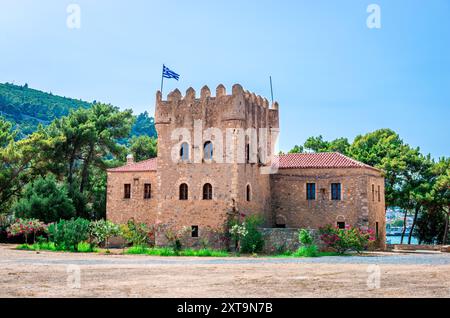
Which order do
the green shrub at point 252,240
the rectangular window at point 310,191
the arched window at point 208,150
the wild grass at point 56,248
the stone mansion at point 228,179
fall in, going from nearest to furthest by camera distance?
the green shrub at point 252,240 → the wild grass at point 56,248 → the stone mansion at point 228,179 → the arched window at point 208,150 → the rectangular window at point 310,191

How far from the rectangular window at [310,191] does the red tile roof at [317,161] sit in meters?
1.22

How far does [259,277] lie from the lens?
1788 centimetres

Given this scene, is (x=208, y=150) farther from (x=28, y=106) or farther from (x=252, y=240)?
(x=28, y=106)

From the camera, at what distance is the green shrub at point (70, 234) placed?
33806 millimetres

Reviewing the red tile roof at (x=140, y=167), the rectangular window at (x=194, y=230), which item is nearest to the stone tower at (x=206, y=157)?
the rectangular window at (x=194, y=230)

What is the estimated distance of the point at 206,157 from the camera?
36.6m

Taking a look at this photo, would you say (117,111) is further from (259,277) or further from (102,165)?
(259,277)

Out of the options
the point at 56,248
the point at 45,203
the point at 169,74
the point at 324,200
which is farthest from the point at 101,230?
the point at 324,200

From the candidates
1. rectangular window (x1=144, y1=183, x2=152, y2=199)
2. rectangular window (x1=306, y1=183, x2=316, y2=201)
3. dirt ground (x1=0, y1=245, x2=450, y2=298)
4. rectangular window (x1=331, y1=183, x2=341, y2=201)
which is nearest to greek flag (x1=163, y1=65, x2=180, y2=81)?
rectangular window (x1=144, y1=183, x2=152, y2=199)

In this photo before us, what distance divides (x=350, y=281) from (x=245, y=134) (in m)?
20.7

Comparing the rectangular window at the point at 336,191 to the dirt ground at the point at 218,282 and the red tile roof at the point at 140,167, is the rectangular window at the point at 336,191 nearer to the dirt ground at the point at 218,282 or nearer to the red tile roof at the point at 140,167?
the red tile roof at the point at 140,167

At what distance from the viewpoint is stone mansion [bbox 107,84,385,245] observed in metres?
35.9

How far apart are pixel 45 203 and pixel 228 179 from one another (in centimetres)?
1585
